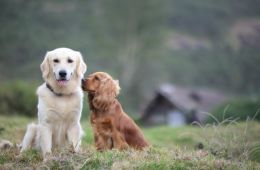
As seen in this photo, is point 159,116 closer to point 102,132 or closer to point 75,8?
point 75,8

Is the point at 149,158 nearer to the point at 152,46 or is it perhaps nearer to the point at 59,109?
the point at 59,109

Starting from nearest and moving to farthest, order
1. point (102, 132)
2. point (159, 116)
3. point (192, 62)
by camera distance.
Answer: point (102, 132) → point (159, 116) → point (192, 62)

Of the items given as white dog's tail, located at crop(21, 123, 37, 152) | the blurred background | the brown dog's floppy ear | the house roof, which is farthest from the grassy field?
the house roof

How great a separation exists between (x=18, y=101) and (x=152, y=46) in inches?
1367

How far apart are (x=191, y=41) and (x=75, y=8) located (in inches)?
649

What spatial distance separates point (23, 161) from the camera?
939 cm

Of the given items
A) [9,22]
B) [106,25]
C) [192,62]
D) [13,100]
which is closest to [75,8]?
[106,25]

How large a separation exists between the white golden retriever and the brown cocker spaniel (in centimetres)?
33

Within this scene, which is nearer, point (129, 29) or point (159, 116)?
point (159, 116)

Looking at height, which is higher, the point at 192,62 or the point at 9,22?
the point at 9,22

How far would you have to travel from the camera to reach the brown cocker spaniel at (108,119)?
10211mm

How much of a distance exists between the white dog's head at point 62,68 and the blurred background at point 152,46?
1391 inches

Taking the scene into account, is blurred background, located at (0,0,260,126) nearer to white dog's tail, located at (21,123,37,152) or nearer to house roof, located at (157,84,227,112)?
house roof, located at (157,84,227,112)

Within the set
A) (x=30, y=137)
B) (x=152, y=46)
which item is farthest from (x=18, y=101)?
(x=152, y=46)
